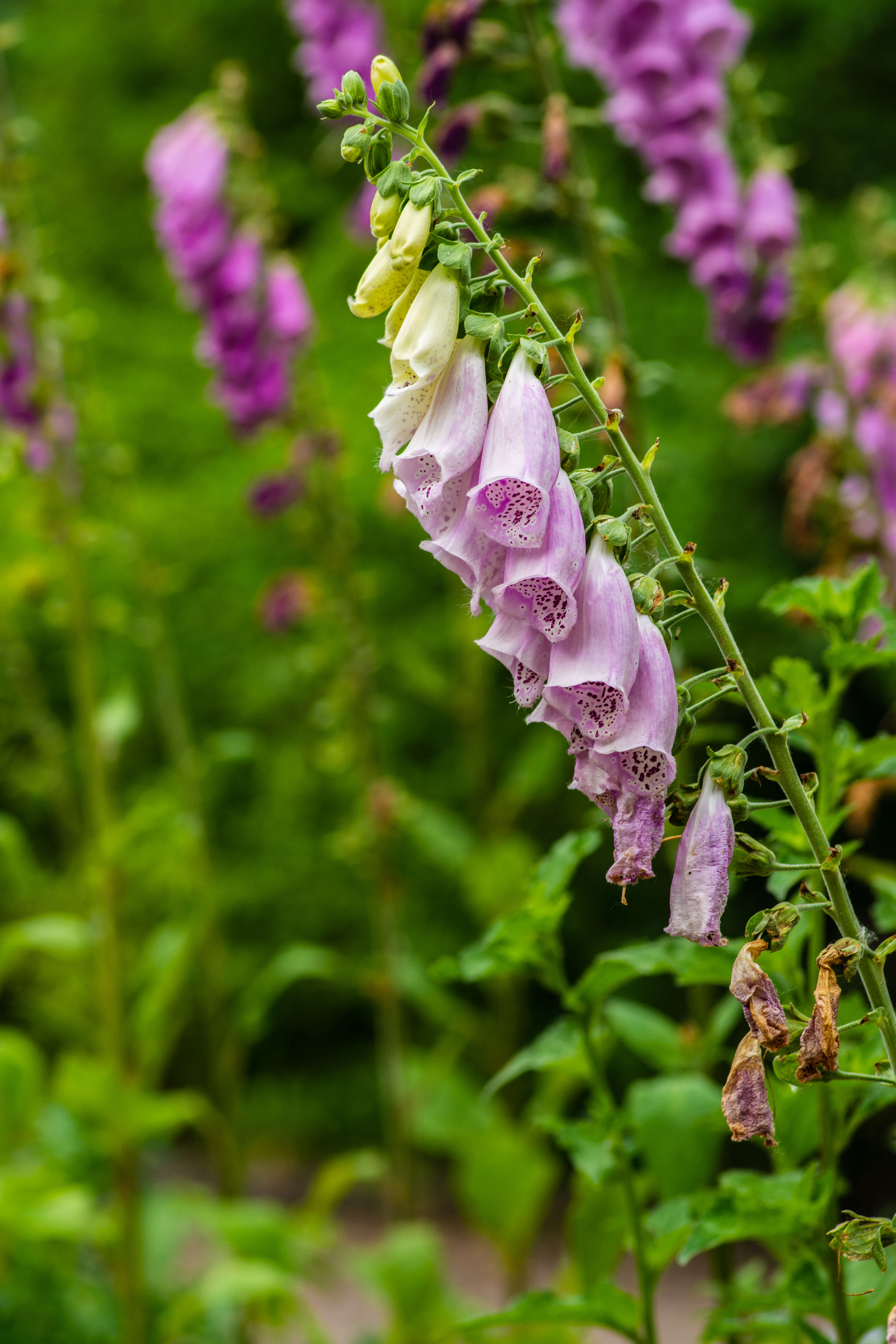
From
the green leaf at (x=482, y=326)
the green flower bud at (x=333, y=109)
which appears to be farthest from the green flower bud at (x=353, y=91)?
the green leaf at (x=482, y=326)

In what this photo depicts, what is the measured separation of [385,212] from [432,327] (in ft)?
0.22

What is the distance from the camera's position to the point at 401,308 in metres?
0.67

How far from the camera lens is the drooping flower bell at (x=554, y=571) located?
23.9 inches

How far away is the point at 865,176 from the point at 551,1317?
340 cm

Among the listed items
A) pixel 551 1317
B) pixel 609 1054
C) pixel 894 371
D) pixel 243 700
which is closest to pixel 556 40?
pixel 894 371

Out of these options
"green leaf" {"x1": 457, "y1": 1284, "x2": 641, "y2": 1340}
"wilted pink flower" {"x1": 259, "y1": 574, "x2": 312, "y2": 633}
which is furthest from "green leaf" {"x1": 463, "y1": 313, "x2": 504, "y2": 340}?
"wilted pink flower" {"x1": 259, "y1": 574, "x2": 312, "y2": 633}

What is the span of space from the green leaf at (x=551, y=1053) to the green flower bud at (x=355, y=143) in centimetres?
56

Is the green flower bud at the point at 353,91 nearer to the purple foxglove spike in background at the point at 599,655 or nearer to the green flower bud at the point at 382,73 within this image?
the green flower bud at the point at 382,73

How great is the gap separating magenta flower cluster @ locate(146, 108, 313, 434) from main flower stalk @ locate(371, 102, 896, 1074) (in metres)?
1.42

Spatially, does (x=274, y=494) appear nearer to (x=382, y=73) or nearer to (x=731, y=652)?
(x=382, y=73)

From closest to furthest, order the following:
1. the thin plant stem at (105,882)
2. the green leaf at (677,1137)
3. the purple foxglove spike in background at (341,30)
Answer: the green leaf at (677,1137) < the thin plant stem at (105,882) < the purple foxglove spike in background at (341,30)

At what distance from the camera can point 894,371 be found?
185cm

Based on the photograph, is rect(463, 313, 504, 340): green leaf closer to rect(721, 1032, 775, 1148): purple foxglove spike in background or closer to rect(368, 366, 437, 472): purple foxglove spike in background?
rect(368, 366, 437, 472): purple foxglove spike in background

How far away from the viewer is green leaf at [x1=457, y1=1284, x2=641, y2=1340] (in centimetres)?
79
